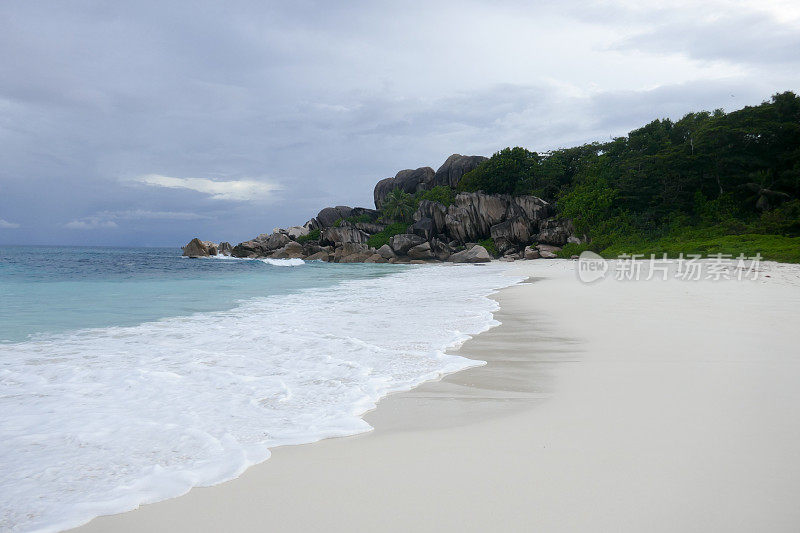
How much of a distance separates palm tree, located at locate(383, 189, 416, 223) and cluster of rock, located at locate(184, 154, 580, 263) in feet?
5.55

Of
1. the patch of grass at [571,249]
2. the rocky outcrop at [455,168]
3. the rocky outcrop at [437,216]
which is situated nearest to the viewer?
the patch of grass at [571,249]

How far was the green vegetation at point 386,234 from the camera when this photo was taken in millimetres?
49594

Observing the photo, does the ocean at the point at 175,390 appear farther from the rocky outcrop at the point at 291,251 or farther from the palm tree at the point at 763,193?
the rocky outcrop at the point at 291,251

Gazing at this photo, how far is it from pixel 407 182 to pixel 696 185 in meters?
34.2

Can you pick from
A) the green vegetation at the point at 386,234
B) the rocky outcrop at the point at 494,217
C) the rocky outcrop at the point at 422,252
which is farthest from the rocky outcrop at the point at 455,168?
the rocky outcrop at the point at 422,252

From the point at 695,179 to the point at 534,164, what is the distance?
17.2 m

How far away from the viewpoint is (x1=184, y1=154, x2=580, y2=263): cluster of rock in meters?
38.1

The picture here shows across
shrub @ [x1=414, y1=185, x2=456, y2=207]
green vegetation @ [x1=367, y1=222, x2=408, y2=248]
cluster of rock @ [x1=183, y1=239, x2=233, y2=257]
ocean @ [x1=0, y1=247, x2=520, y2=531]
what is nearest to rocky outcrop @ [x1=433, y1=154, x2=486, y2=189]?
shrub @ [x1=414, y1=185, x2=456, y2=207]

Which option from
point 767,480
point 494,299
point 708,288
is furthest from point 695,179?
point 767,480

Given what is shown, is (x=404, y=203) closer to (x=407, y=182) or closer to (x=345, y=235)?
(x=407, y=182)

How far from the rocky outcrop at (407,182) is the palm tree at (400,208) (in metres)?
Result: 4.59

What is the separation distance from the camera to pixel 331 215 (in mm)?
59812

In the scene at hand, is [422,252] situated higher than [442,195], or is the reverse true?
[442,195]

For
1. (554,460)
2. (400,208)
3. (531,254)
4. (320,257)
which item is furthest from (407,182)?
(554,460)
